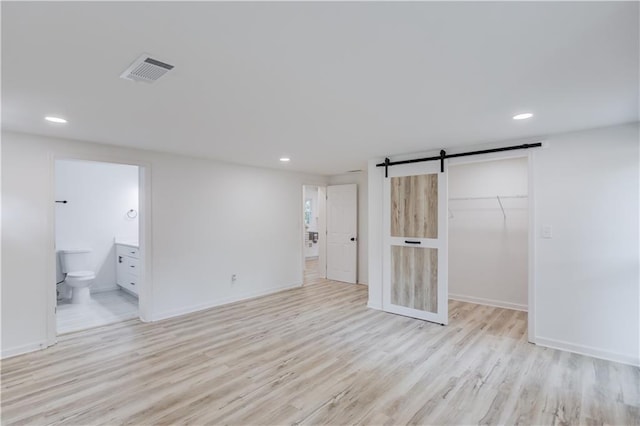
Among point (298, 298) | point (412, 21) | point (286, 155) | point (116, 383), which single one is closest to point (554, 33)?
point (412, 21)

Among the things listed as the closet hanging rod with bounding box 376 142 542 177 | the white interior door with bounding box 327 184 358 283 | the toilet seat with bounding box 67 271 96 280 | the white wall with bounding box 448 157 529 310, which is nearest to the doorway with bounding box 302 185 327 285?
the white interior door with bounding box 327 184 358 283

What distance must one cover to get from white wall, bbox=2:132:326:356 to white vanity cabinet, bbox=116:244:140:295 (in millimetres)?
1058

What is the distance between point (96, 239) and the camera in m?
5.62

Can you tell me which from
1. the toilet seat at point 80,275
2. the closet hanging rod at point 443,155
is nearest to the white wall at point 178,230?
the toilet seat at point 80,275

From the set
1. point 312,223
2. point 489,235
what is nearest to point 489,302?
point 489,235

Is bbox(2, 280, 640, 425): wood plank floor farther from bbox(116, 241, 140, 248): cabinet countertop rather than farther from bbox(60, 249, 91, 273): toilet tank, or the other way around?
bbox(60, 249, 91, 273): toilet tank

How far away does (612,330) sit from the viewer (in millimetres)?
3064

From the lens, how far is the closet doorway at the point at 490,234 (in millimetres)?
4727

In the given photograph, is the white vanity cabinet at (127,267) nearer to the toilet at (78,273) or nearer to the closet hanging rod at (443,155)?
the toilet at (78,273)

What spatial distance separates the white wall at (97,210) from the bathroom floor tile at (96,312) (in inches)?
24.9

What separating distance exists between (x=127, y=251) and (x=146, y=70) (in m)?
4.46

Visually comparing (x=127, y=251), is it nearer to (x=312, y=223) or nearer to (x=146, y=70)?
(x=146, y=70)

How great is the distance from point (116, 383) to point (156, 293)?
172 cm

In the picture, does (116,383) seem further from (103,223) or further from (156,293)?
(103,223)
